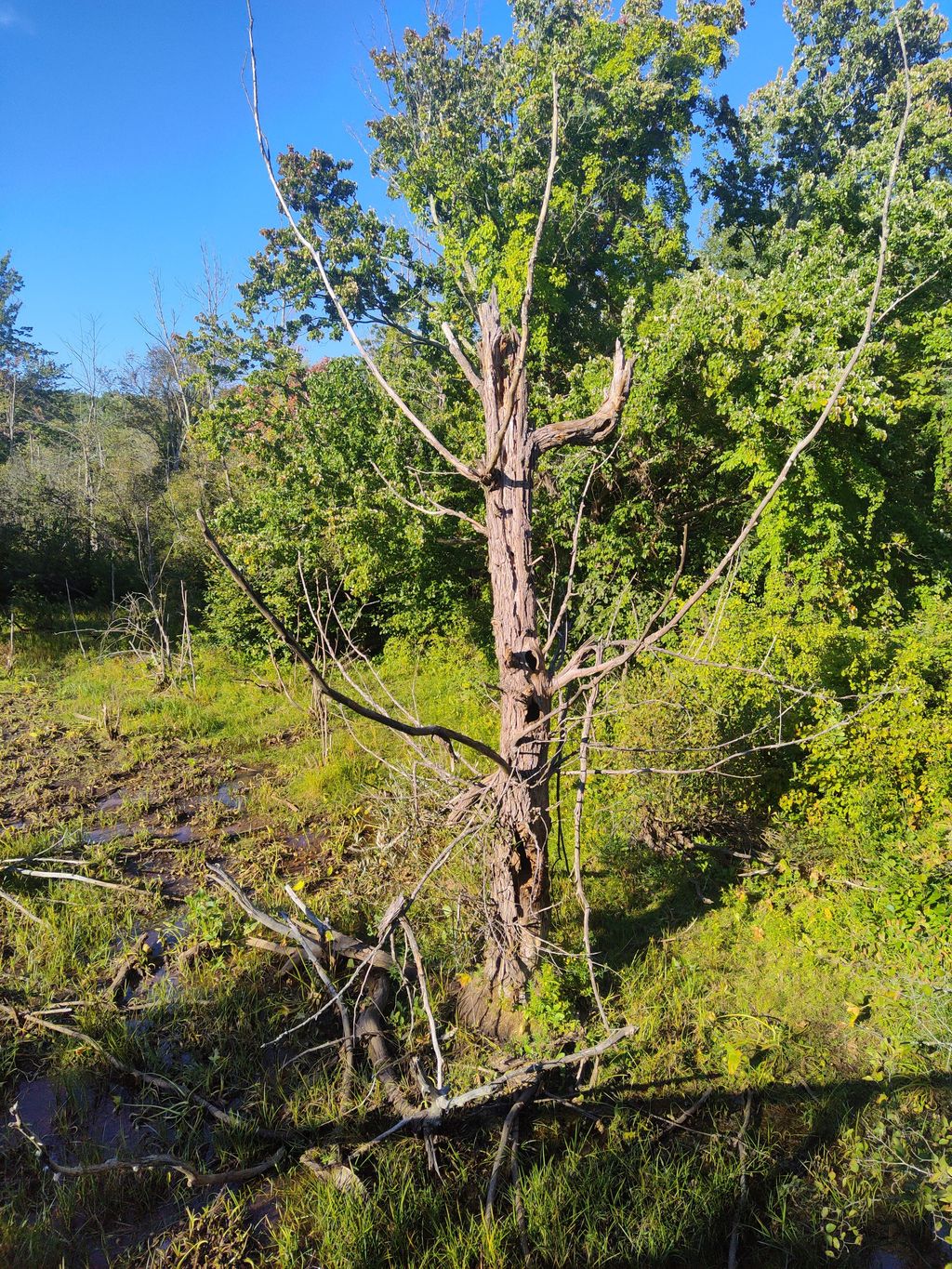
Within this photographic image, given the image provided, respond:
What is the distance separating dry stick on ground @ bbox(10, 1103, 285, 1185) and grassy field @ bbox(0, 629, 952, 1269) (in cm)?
3

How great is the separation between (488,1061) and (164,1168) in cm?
145

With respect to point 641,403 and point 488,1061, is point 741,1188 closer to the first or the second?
point 488,1061

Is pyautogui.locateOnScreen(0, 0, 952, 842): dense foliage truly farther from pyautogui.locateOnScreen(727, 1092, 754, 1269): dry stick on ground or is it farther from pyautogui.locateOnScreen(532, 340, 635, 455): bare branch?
pyautogui.locateOnScreen(727, 1092, 754, 1269): dry stick on ground

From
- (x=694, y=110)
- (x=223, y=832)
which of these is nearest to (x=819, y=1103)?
(x=223, y=832)

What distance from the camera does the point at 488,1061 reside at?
3.20 metres

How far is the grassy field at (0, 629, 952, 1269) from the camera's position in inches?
104

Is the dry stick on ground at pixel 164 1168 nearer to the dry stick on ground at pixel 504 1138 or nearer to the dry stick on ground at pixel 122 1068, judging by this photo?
the dry stick on ground at pixel 122 1068

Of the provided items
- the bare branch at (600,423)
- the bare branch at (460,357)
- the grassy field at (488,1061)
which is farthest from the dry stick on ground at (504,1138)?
the bare branch at (460,357)

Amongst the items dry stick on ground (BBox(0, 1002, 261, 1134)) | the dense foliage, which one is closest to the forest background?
the dense foliage

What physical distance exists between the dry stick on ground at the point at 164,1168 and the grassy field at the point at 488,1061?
3 cm

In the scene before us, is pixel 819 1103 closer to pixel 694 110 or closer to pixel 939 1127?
pixel 939 1127

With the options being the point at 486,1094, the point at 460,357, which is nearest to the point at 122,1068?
the point at 486,1094

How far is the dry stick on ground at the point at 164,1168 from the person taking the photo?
268cm

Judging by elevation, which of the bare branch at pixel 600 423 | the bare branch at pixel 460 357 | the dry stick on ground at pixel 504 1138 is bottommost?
the dry stick on ground at pixel 504 1138
